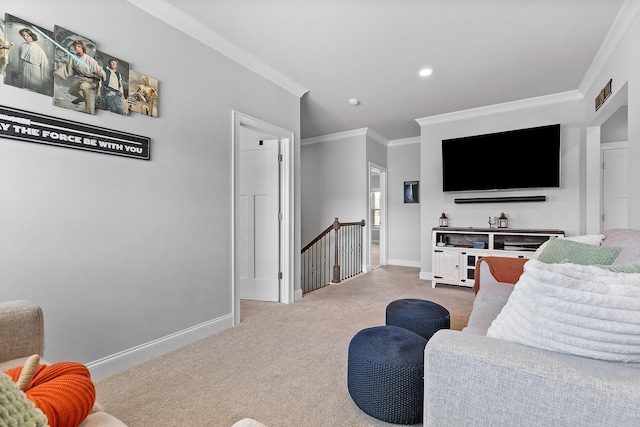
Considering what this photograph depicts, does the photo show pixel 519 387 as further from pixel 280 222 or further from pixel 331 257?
pixel 331 257

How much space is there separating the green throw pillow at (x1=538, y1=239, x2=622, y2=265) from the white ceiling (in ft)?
5.79

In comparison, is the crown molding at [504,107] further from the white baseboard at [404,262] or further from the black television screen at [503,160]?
the white baseboard at [404,262]

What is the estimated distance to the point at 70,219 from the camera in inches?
70.9

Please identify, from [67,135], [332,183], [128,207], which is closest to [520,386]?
[128,207]

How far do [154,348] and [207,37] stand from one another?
8.25 ft

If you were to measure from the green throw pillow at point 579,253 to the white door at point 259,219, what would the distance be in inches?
101

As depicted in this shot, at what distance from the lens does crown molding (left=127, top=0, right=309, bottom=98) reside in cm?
220

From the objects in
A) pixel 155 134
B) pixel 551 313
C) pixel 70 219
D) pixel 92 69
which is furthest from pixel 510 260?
pixel 92 69

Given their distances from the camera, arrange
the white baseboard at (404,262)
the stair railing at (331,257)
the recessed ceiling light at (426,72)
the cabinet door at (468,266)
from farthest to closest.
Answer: the white baseboard at (404,262) → the stair railing at (331,257) → the cabinet door at (468,266) → the recessed ceiling light at (426,72)

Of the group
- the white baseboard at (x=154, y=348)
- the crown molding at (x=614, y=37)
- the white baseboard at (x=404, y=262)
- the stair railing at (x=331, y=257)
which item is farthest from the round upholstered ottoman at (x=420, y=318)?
the white baseboard at (x=404, y=262)

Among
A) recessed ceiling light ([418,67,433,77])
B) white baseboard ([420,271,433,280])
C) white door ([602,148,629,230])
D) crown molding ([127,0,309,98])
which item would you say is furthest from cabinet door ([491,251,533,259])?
crown molding ([127,0,309,98])

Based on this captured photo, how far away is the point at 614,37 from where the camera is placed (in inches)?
101

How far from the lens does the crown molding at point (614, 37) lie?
2.23 m

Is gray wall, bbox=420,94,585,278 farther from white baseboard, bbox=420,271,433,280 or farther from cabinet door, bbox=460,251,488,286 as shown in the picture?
cabinet door, bbox=460,251,488,286
